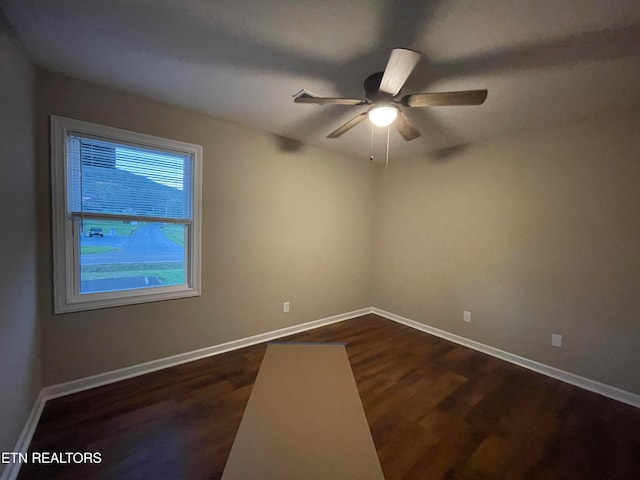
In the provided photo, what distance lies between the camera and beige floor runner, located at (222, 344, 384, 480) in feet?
4.80

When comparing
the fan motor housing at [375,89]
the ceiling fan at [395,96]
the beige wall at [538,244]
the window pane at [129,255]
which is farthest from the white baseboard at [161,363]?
the fan motor housing at [375,89]

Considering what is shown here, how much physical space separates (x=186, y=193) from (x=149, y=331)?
135 cm

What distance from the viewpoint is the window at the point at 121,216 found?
6.56 ft

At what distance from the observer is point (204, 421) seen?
71.7 inches

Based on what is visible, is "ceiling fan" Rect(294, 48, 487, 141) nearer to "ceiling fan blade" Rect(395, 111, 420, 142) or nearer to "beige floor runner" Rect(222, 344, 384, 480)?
"ceiling fan blade" Rect(395, 111, 420, 142)

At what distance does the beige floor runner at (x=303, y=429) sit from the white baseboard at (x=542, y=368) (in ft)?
5.06

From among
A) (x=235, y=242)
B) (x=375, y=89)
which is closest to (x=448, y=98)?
(x=375, y=89)

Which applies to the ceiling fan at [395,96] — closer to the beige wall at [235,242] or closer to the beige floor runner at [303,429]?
the beige wall at [235,242]

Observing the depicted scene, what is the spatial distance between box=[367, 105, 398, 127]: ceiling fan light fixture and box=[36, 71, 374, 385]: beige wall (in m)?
1.53

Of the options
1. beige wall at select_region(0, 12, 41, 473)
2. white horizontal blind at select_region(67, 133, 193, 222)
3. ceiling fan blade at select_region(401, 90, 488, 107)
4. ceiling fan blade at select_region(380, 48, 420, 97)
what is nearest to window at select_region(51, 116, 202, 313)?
white horizontal blind at select_region(67, 133, 193, 222)

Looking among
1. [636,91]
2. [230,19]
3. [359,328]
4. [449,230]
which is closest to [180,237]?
[230,19]

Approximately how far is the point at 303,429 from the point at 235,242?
1872mm

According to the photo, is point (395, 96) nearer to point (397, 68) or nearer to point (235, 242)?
point (397, 68)

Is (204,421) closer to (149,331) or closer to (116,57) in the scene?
(149,331)
